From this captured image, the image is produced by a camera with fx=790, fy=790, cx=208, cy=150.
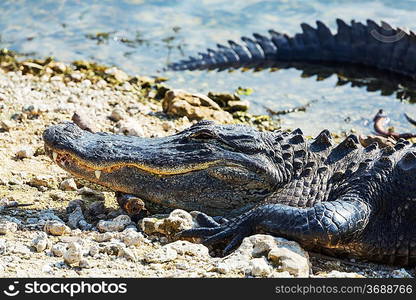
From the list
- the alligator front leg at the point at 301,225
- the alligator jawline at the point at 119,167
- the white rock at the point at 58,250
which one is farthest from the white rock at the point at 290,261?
the white rock at the point at 58,250

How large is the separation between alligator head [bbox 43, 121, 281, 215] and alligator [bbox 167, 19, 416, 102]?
490 cm

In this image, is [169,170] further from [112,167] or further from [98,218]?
[98,218]

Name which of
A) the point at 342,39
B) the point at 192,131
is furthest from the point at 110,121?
the point at 342,39

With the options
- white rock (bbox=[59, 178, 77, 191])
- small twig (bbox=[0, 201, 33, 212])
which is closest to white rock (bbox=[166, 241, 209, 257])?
small twig (bbox=[0, 201, 33, 212])

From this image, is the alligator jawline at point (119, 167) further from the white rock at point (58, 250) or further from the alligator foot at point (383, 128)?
the alligator foot at point (383, 128)

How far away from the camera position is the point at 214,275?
4113mm

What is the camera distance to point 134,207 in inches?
199

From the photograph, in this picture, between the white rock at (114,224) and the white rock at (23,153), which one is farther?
the white rock at (23,153)

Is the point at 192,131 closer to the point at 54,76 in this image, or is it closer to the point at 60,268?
the point at 60,268

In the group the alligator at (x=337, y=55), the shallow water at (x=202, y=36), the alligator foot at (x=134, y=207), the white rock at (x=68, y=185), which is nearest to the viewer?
the alligator foot at (x=134, y=207)

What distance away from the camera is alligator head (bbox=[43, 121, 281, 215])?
506 centimetres

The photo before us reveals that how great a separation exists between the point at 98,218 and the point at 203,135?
0.87 m

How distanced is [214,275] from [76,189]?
1.88m

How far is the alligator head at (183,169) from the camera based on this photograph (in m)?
5.06
